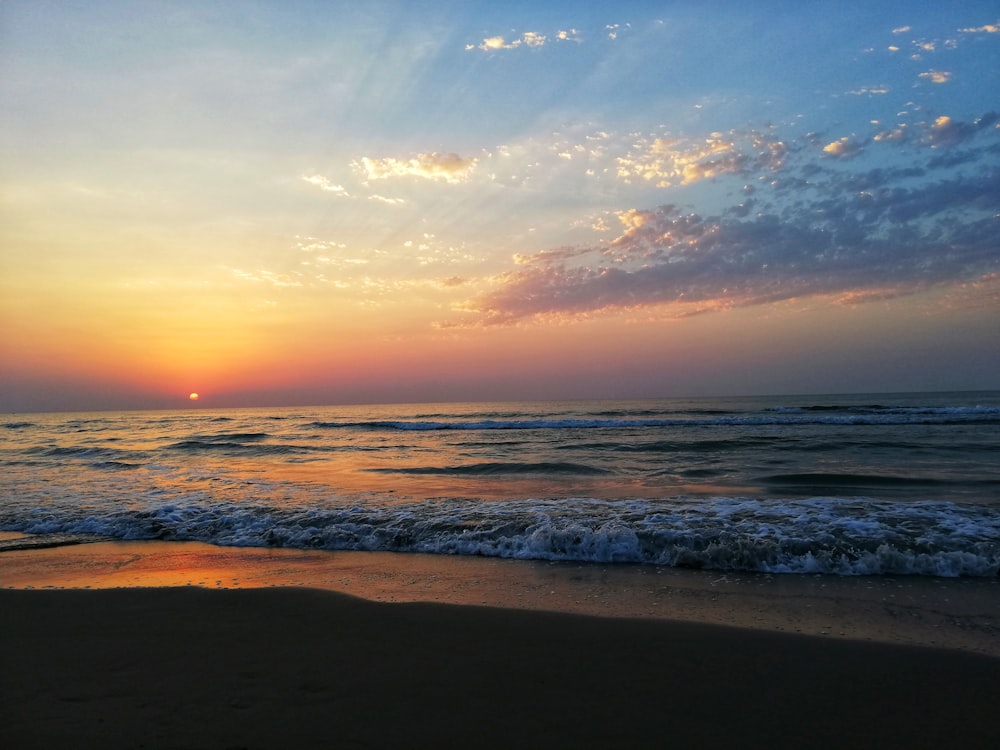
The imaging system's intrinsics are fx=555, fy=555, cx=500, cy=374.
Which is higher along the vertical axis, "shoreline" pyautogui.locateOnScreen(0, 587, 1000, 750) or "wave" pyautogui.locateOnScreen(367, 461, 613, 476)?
"shoreline" pyautogui.locateOnScreen(0, 587, 1000, 750)

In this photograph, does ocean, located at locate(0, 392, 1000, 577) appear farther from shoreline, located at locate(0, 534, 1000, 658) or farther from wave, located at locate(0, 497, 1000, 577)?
shoreline, located at locate(0, 534, 1000, 658)

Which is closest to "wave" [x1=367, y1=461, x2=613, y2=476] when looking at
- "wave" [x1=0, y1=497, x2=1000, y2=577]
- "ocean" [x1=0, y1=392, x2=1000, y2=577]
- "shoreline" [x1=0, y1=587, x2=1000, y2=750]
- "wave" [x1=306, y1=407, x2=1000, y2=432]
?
"ocean" [x1=0, y1=392, x2=1000, y2=577]

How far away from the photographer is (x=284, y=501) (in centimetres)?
1228

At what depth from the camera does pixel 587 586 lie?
261 inches

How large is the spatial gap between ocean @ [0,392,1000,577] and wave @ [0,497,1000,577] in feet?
0.11

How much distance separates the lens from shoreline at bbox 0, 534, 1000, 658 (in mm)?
5289

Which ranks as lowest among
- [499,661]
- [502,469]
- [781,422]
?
[502,469]

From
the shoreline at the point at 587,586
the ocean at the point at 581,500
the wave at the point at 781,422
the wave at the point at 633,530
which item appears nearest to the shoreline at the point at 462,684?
the shoreline at the point at 587,586

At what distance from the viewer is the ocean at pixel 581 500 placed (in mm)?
7805

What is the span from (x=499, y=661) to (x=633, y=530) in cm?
445

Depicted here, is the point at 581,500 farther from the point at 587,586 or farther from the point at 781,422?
the point at 781,422

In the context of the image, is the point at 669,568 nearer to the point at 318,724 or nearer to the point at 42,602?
Answer: the point at 318,724

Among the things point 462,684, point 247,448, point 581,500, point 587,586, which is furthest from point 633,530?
point 247,448

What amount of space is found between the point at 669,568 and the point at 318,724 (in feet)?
16.9
